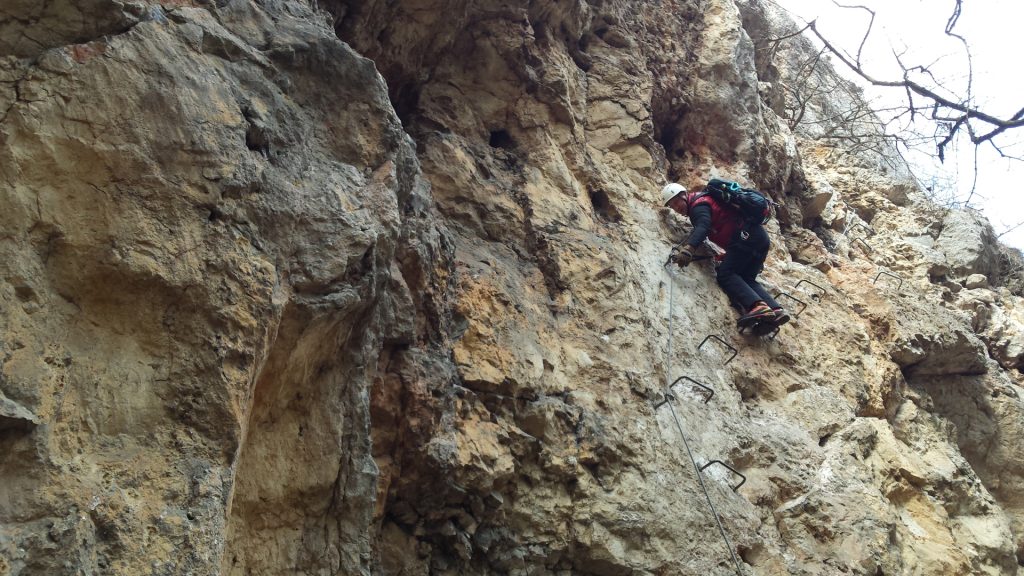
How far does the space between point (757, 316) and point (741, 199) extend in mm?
1126

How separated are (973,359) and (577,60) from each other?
4831 millimetres

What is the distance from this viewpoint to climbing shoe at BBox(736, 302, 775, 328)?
242 inches

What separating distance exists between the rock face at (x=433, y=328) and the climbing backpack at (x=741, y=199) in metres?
0.41

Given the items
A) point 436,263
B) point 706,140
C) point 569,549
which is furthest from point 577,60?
point 569,549

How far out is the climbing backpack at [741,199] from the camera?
6.68 m

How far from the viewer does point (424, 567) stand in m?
3.62

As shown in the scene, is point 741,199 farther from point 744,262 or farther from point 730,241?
point 744,262

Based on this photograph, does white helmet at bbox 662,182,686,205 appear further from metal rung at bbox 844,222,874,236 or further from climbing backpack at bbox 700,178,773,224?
metal rung at bbox 844,222,874,236

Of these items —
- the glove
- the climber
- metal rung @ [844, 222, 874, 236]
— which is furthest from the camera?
metal rung @ [844, 222, 874, 236]

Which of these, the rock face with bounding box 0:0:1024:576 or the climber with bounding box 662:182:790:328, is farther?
the climber with bounding box 662:182:790:328

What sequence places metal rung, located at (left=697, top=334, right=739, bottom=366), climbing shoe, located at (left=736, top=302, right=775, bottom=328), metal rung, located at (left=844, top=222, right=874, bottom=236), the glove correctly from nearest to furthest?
metal rung, located at (left=697, top=334, right=739, bottom=366)
climbing shoe, located at (left=736, top=302, right=775, bottom=328)
the glove
metal rung, located at (left=844, top=222, right=874, bottom=236)

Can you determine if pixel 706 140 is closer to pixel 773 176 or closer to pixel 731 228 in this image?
pixel 773 176

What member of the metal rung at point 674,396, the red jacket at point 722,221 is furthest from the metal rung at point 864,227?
the metal rung at point 674,396

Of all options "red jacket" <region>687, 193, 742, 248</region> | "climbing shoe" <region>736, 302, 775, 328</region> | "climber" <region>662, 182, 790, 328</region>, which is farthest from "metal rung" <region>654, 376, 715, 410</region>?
"red jacket" <region>687, 193, 742, 248</region>
